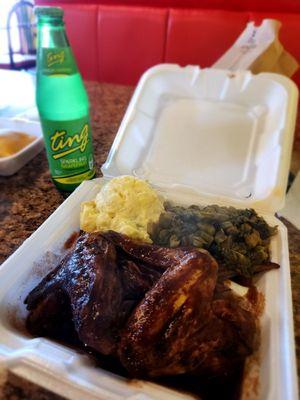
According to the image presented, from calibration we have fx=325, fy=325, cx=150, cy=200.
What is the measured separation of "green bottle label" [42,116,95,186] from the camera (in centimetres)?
90

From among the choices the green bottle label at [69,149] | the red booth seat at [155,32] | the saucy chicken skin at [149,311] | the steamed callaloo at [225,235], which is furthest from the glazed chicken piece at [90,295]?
the red booth seat at [155,32]

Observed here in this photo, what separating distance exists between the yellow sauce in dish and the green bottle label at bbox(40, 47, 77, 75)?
366 millimetres

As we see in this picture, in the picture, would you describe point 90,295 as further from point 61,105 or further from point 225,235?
point 61,105

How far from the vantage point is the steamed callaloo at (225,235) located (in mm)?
725

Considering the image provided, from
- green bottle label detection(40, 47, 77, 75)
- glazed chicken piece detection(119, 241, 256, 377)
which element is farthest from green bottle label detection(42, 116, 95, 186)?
glazed chicken piece detection(119, 241, 256, 377)

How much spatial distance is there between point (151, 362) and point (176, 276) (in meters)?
0.14

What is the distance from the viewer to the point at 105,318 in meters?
0.53

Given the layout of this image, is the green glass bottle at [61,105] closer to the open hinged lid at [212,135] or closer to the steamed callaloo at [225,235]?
the open hinged lid at [212,135]

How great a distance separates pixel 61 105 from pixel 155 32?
136 centimetres

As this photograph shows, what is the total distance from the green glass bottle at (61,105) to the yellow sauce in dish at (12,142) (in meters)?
0.27

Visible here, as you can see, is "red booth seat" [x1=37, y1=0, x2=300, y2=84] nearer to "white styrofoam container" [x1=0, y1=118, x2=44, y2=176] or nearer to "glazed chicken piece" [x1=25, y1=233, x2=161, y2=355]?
"white styrofoam container" [x1=0, y1=118, x2=44, y2=176]

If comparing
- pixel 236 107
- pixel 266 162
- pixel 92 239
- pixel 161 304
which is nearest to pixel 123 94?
pixel 236 107

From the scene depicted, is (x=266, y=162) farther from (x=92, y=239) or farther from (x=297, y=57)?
(x=297, y=57)

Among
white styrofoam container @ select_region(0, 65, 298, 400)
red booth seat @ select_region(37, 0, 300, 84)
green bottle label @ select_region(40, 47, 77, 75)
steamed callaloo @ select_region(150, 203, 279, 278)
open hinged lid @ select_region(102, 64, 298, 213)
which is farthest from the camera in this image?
red booth seat @ select_region(37, 0, 300, 84)
